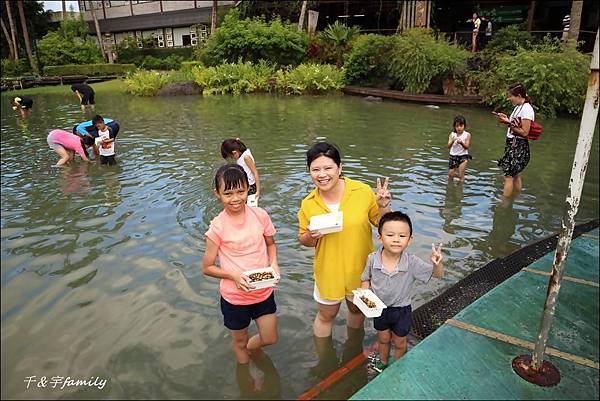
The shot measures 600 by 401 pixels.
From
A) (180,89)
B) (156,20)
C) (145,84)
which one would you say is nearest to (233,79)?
(180,89)

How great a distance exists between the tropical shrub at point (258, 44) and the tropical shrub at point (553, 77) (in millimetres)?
14974

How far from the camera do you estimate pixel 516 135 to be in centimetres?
725

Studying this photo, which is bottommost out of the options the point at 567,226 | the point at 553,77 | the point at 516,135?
the point at 516,135

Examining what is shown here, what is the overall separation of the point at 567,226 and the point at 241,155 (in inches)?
160

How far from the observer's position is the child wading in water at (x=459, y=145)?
27.4 ft

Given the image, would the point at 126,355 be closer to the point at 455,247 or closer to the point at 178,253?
the point at 178,253

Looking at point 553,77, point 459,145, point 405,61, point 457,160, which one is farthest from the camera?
point 405,61

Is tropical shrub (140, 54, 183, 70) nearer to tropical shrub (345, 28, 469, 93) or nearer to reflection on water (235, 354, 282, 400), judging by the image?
tropical shrub (345, 28, 469, 93)

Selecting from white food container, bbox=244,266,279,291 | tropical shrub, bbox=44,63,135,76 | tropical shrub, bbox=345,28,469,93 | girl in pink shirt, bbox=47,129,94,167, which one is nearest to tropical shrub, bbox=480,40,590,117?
tropical shrub, bbox=345,28,469,93

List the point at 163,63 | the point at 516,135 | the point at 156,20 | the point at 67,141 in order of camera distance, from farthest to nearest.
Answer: the point at 156,20
the point at 163,63
the point at 67,141
the point at 516,135

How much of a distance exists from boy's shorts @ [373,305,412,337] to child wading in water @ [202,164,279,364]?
2.95 feet

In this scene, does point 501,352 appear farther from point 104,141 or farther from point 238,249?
point 104,141

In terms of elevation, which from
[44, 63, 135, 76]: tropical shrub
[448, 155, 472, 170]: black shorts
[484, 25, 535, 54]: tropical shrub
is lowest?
[448, 155, 472, 170]: black shorts

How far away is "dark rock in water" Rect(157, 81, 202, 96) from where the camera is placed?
84.7 feet
